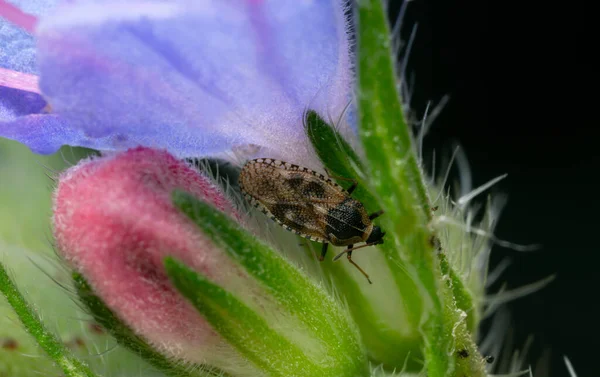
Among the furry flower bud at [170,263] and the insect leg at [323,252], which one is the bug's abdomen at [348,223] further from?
the furry flower bud at [170,263]

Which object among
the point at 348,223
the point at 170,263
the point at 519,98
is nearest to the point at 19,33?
the point at 170,263

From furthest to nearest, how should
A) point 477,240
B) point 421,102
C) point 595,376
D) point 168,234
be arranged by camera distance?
point 421,102 < point 595,376 < point 477,240 < point 168,234

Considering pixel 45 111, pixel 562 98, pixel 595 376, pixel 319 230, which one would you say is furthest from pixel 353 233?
pixel 562 98

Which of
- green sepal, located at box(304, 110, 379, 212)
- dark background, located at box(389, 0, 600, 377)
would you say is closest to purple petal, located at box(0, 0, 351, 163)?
green sepal, located at box(304, 110, 379, 212)

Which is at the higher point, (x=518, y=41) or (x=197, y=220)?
(x=518, y=41)

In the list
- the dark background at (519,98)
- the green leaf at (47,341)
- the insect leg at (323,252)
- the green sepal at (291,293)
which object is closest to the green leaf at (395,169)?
the green sepal at (291,293)

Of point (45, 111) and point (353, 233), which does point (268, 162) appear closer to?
point (353, 233)

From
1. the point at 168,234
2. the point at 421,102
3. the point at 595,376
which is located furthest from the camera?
the point at 421,102

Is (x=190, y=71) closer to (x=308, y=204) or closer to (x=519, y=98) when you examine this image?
(x=308, y=204)
